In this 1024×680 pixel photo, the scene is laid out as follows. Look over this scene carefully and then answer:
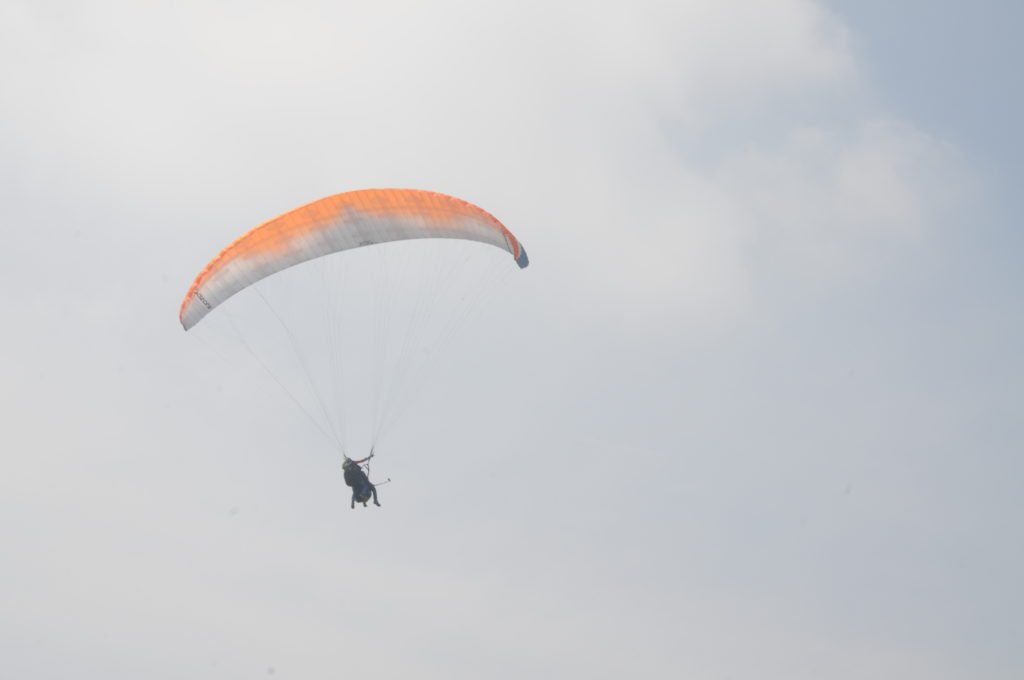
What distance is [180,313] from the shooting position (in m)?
44.3

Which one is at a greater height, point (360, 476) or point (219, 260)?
point (219, 260)

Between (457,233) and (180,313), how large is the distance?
9.21 meters

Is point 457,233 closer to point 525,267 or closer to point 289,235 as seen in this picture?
point 525,267

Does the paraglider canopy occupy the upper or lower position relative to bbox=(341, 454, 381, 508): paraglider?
upper

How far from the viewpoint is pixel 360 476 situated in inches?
1718

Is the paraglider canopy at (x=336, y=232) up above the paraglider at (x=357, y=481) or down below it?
above

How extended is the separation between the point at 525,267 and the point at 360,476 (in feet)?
27.9

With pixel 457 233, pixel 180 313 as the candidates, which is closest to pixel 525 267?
pixel 457 233

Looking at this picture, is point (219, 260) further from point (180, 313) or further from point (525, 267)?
point (525, 267)

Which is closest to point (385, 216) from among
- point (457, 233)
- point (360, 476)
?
point (457, 233)

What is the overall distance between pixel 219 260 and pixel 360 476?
805 cm

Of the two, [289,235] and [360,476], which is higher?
[289,235]

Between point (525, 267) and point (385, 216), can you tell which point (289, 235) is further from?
point (525, 267)

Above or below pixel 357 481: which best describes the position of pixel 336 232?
above
